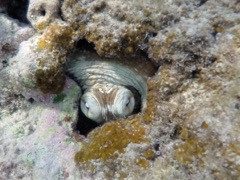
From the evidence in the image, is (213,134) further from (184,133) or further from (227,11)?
(227,11)

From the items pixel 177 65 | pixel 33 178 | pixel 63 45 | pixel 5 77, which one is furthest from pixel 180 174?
pixel 5 77

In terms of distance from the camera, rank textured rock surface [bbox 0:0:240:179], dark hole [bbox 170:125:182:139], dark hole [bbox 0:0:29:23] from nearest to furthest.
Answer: textured rock surface [bbox 0:0:240:179]
dark hole [bbox 170:125:182:139]
dark hole [bbox 0:0:29:23]

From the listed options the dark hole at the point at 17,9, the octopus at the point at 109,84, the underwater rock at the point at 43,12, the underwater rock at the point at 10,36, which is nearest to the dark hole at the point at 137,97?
the octopus at the point at 109,84

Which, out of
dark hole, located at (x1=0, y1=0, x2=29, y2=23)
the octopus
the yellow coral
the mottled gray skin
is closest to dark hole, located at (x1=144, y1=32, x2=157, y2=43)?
the octopus

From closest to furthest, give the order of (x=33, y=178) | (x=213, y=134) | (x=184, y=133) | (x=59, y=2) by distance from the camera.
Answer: (x=213, y=134) → (x=184, y=133) → (x=33, y=178) → (x=59, y=2)

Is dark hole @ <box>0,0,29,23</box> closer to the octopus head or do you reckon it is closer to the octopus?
the octopus

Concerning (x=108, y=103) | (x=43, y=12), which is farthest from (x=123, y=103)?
(x=43, y=12)
